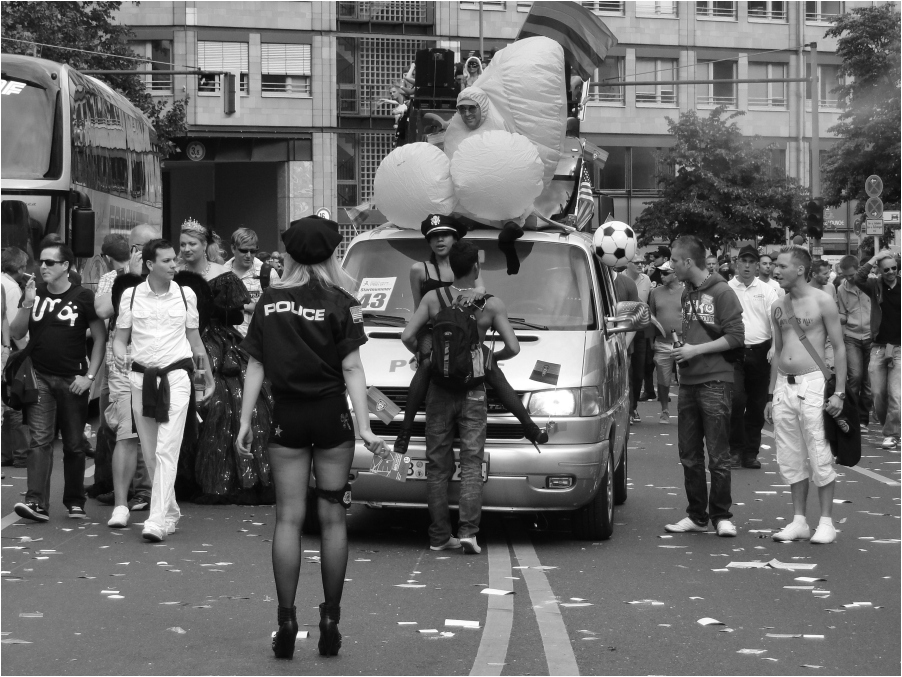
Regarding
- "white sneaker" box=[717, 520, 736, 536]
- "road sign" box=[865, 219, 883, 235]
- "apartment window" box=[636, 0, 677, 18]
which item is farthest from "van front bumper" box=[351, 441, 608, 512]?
"apartment window" box=[636, 0, 677, 18]

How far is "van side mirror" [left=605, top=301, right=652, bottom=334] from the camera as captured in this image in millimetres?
9328

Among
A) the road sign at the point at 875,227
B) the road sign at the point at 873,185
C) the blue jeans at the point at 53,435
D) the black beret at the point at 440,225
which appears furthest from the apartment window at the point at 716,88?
the blue jeans at the point at 53,435

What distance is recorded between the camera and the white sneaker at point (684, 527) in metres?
9.52

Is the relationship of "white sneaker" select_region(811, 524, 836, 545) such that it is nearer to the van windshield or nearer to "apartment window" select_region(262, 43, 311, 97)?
the van windshield

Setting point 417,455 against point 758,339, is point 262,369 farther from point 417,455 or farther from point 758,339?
point 758,339

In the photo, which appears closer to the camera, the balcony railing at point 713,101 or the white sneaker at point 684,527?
Result: the white sneaker at point 684,527

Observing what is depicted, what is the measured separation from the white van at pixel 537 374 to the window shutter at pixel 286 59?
38765mm

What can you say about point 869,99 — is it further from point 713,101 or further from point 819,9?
point 819,9

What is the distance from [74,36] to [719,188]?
21.5m

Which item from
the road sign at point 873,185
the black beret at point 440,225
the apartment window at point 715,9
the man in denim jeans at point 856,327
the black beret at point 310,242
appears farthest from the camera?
the apartment window at point 715,9

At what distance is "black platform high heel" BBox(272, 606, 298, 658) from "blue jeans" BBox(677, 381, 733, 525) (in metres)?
4.20

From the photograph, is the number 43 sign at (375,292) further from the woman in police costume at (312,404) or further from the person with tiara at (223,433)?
the woman in police costume at (312,404)

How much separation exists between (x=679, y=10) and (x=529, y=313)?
4669cm

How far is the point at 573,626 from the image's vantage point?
21.7 ft
